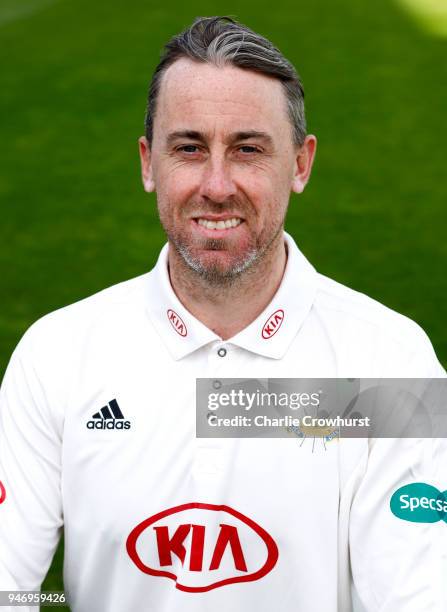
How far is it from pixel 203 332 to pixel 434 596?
0.73 m

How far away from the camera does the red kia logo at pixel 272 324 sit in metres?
2.40

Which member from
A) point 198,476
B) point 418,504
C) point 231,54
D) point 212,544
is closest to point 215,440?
point 198,476

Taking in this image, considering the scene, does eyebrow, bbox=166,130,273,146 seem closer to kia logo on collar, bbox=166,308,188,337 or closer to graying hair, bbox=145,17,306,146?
graying hair, bbox=145,17,306,146

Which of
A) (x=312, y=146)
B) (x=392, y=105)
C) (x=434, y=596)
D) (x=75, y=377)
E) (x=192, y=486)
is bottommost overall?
(x=434, y=596)

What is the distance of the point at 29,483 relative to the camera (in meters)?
2.39

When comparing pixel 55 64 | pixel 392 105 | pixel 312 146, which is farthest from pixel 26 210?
pixel 312 146

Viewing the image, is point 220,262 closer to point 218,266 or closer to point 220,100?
point 218,266

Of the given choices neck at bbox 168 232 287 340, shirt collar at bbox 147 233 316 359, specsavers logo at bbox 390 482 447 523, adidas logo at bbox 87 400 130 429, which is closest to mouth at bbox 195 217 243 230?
neck at bbox 168 232 287 340

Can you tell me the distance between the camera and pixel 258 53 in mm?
2352

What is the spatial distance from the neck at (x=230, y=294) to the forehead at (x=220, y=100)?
27cm

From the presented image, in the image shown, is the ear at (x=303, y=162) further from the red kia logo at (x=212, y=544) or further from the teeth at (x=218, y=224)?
the red kia logo at (x=212, y=544)

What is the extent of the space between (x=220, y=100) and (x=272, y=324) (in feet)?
1.63

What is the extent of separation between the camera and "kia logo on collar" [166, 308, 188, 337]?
7.93ft

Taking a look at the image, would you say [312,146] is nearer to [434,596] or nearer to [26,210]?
[434,596]
